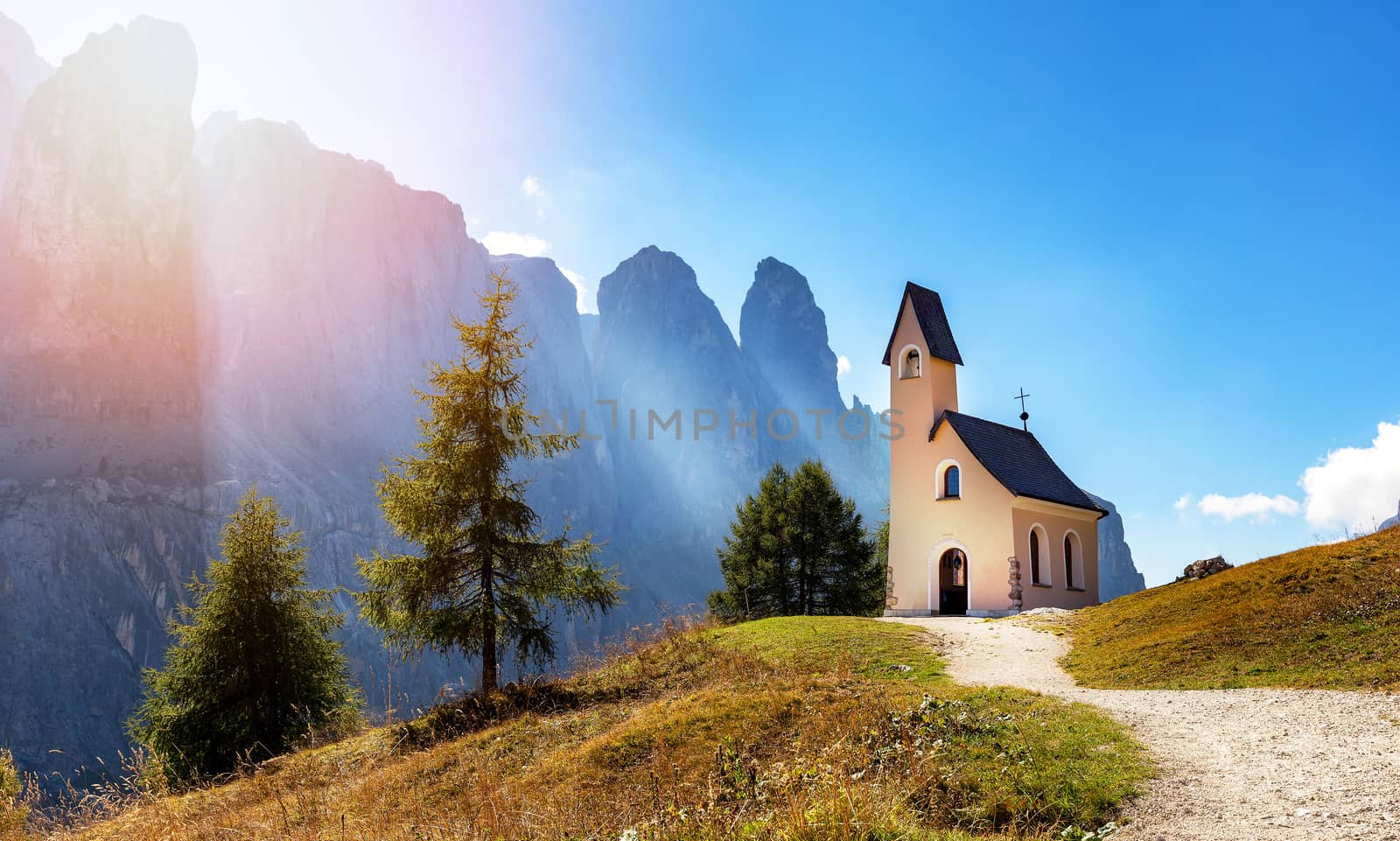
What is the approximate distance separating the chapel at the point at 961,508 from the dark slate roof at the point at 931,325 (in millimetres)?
46

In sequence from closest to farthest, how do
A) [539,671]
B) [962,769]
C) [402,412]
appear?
1. [962,769]
2. [539,671]
3. [402,412]

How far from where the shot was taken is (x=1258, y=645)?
36.8 feet

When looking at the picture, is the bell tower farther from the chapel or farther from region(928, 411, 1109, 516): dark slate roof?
region(928, 411, 1109, 516): dark slate roof

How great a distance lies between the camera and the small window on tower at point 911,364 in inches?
1022

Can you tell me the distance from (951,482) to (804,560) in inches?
368

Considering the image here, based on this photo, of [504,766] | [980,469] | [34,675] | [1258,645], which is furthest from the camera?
[34,675]

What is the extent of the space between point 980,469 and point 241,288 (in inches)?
3811

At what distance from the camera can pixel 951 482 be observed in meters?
24.5

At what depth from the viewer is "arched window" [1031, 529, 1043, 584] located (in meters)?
23.6

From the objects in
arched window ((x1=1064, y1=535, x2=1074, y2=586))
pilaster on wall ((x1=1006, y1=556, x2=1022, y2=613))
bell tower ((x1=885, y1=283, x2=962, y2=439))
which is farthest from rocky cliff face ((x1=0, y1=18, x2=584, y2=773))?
arched window ((x1=1064, y1=535, x2=1074, y2=586))

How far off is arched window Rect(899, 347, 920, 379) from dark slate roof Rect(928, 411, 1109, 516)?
1774mm

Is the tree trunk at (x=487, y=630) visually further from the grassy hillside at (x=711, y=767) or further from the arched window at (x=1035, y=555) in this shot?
the arched window at (x=1035, y=555)

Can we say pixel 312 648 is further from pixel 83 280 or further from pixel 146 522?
pixel 83 280

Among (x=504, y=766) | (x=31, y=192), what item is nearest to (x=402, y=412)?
(x=31, y=192)
